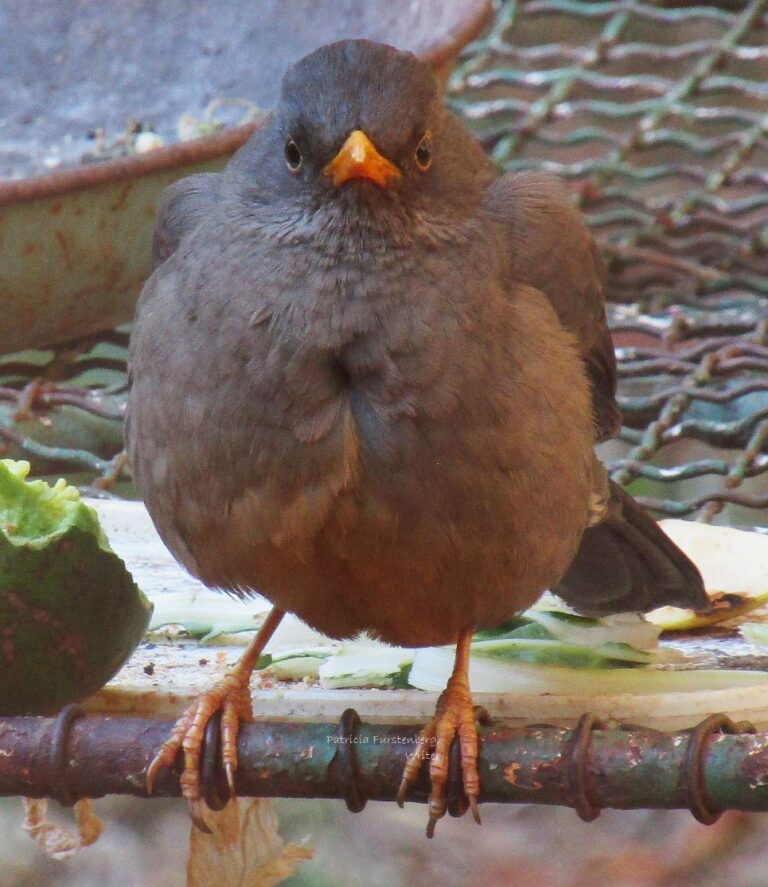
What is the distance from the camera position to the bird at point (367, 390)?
2246mm

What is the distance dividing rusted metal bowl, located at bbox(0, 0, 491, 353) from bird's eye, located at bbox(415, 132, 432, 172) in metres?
1.08

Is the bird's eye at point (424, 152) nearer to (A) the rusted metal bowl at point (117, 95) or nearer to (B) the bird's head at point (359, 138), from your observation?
(B) the bird's head at point (359, 138)

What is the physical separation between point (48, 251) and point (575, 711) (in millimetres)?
1725

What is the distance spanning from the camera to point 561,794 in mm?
1894

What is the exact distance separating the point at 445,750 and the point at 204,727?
36cm

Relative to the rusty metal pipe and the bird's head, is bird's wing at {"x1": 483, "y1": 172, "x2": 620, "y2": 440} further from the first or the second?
the rusty metal pipe

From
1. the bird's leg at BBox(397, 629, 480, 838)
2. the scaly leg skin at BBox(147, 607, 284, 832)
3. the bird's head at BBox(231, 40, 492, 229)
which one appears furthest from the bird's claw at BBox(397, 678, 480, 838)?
the bird's head at BBox(231, 40, 492, 229)

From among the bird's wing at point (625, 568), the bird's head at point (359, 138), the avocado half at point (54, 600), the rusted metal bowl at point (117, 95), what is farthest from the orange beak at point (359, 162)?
the rusted metal bowl at point (117, 95)

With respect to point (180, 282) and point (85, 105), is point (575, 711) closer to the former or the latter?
point (180, 282)

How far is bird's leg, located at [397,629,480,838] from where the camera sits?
2.09m

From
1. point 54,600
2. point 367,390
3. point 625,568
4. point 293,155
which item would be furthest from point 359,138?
point 625,568

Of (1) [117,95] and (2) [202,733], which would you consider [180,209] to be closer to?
(2) [202,733]

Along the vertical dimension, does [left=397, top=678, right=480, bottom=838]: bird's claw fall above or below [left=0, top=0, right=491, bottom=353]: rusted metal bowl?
below

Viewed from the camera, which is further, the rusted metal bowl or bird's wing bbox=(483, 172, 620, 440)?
the rusted metal bowl
